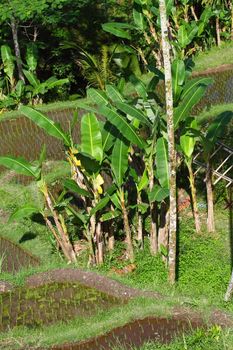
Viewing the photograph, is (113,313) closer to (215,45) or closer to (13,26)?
(13,26)

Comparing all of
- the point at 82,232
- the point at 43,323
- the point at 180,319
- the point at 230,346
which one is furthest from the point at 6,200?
the point at 230,346

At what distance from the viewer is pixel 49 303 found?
20.3 ft

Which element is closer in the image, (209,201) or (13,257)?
(209,201)

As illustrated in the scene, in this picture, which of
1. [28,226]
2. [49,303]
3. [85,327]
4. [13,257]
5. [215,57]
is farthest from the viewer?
[215,57]

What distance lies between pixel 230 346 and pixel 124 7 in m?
10.1

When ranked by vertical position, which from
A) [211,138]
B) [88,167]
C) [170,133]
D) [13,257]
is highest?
[170,133]

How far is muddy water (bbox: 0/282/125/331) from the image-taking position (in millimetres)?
5852

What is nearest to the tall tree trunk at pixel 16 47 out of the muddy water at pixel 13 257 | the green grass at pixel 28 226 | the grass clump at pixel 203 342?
the green grass at pixel 28 226

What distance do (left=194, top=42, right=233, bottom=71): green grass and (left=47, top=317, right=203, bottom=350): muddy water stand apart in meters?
7.36

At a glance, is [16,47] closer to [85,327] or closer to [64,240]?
[64,240]

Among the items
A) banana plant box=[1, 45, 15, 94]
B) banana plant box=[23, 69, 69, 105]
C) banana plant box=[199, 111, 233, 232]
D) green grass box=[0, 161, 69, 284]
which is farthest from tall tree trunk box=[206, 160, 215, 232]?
banana plant box=[1, 45, 15, 94]

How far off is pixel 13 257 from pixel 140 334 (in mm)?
2574

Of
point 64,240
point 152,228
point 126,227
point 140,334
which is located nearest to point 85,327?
point 140,334

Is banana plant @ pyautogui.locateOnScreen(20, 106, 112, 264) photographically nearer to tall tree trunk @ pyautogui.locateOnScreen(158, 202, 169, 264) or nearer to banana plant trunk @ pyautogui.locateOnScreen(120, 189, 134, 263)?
banana plant trunk @ pyautogui.locateOnScreen(120, 189, 134, 263)
